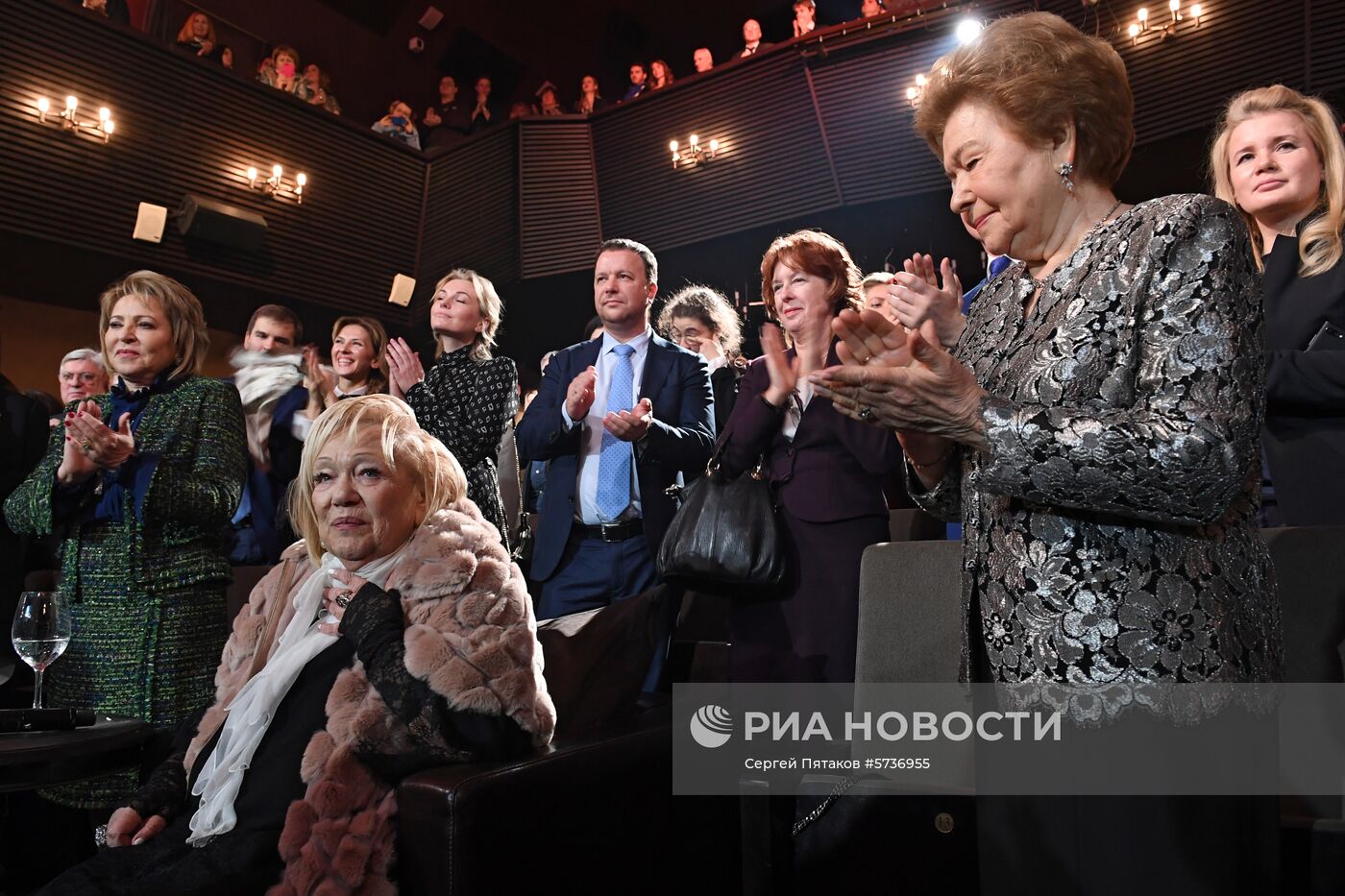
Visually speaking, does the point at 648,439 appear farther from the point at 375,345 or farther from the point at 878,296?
the point at 375,345

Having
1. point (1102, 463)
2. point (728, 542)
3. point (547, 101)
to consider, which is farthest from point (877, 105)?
point (1102, 463)

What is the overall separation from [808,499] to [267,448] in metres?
2.64

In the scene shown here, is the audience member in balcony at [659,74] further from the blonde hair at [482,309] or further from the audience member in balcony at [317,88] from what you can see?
the blonde hair at [482,309]

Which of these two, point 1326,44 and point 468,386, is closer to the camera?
point 468,386

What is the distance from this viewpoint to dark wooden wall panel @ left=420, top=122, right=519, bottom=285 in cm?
852

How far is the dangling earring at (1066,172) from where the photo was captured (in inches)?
49.2

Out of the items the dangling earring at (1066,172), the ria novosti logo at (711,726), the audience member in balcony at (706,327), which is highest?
the audience member in balcony at (706,327)

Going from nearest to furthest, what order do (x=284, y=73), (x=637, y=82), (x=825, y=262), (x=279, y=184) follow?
(x=825, y=262), (x=279, y=184), (x=284, y=73), (x=637, y=82)

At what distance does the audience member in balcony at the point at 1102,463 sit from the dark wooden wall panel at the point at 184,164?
279 inches

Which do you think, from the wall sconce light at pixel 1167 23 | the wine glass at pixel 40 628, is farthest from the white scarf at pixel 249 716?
the wall sconce light at pixel 1167 23

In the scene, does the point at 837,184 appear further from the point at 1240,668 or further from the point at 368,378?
the point at 1240,668

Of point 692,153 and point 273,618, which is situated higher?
point 692,153

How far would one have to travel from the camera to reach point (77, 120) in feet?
22.1

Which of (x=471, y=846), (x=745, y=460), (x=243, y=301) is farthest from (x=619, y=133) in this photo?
(x=471, y=846)
